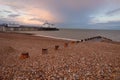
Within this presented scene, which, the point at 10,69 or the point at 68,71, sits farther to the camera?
the point at 10,69

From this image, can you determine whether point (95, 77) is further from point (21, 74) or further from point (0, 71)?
point (0, 71)

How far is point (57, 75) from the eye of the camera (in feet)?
22.7

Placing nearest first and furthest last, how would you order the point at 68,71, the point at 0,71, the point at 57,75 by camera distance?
the point at 57,75
the point at 68,71
the point at 0,71

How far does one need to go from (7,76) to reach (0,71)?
977 mm

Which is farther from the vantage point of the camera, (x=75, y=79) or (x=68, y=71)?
(x=68, y=71)

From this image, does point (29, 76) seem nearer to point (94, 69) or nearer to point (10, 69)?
point (10, 69)

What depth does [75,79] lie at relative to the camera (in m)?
6.39

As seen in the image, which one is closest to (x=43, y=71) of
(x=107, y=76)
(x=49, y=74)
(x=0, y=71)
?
(x=49, y=74)

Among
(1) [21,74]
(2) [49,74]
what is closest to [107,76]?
(2) [49,74]

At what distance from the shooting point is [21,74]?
7.26 m

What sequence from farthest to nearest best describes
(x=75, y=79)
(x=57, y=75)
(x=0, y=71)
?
(x=0, y=71)
(x=57, y=75)
(x=75, y=79)

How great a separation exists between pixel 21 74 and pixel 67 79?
2.27 metres

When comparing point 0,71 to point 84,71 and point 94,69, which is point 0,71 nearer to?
point 84,71

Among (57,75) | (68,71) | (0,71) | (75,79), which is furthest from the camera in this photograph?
(0,71)
